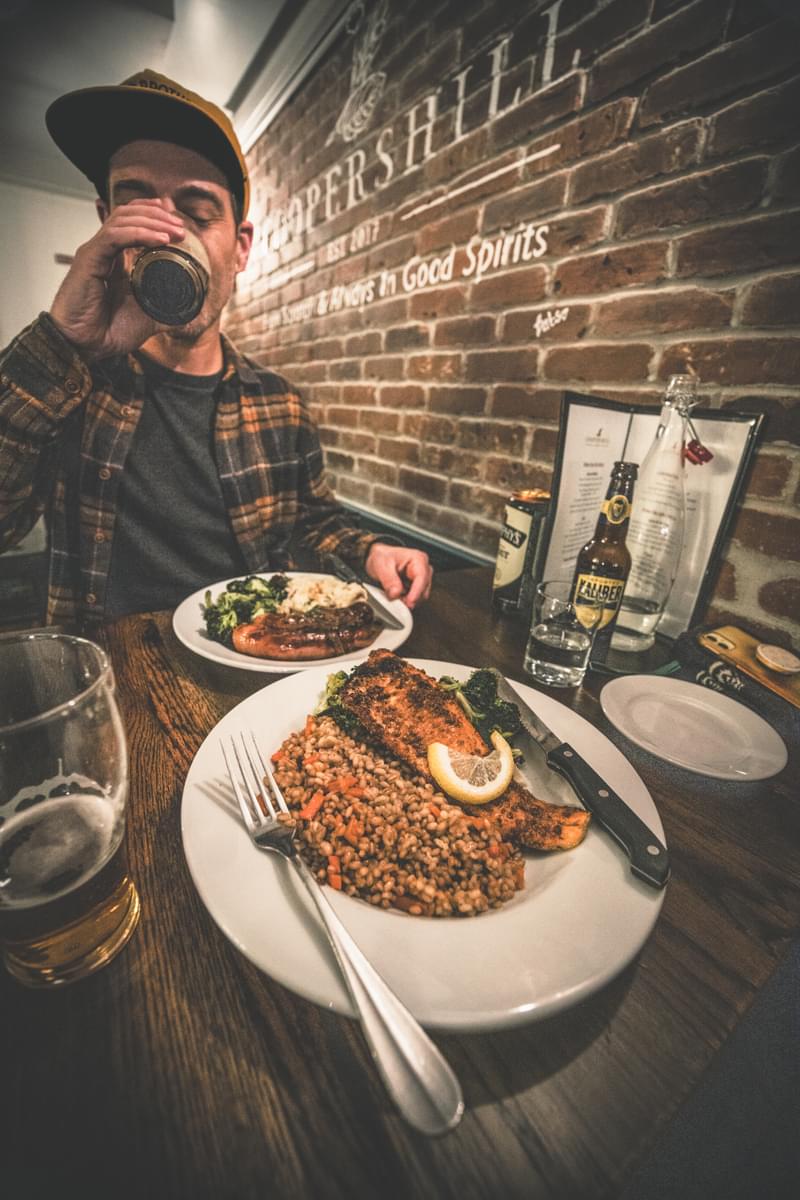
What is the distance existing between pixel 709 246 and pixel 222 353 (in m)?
1.84

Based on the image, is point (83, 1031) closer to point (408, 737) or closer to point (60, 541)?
point (408, 737)

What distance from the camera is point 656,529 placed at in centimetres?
129

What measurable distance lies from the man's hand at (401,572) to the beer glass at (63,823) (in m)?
0.91

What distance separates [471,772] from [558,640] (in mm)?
430

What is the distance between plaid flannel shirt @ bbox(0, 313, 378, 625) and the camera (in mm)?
1336

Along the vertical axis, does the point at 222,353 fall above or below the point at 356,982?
above

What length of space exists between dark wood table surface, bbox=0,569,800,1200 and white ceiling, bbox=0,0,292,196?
429 cm

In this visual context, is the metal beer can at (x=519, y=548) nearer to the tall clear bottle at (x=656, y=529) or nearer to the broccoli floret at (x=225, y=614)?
the tall clear bottle at (x=656, y=529)

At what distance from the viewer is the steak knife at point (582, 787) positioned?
0.57m

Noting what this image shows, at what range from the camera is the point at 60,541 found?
175cm

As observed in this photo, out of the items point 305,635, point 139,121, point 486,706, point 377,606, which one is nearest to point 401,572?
point 377,606

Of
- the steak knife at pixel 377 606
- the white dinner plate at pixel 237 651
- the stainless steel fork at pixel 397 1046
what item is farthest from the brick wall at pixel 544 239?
the stainless steel fork at pixel 397 1046

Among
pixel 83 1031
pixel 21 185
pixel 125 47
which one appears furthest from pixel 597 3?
pixel 21 185

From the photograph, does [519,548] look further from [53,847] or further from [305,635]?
[53,847]
